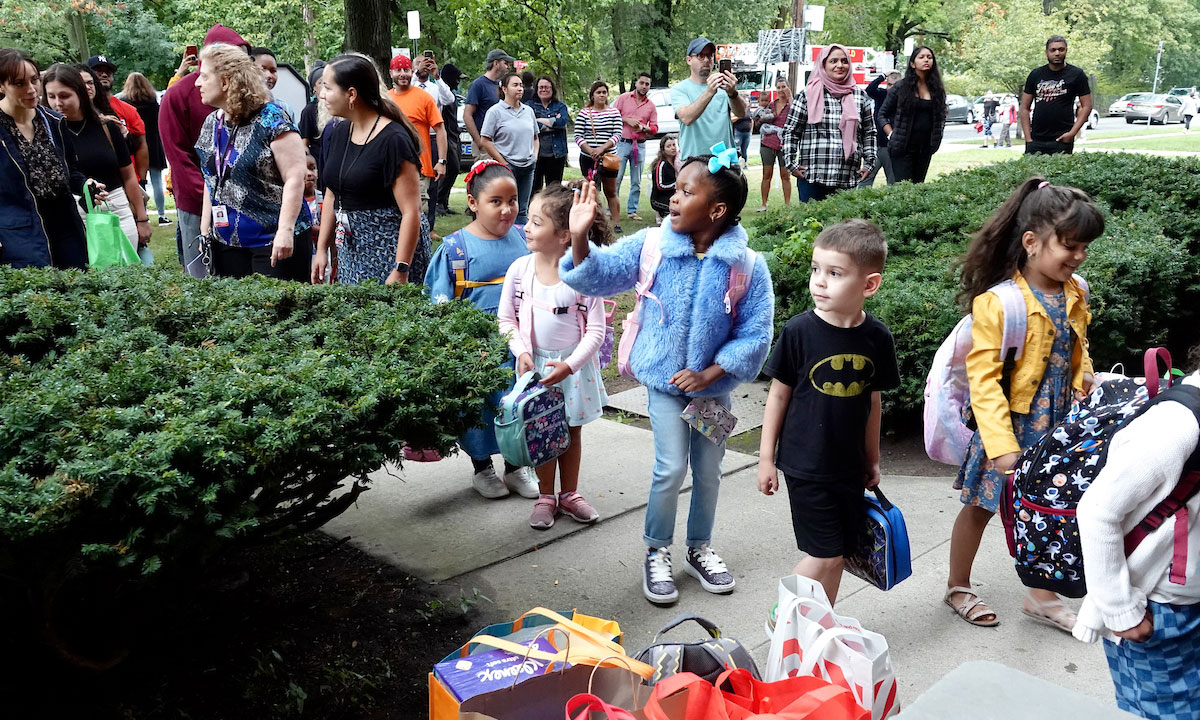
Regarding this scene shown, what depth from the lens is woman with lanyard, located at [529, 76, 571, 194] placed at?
12.5 m

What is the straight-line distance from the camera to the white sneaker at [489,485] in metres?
4.78

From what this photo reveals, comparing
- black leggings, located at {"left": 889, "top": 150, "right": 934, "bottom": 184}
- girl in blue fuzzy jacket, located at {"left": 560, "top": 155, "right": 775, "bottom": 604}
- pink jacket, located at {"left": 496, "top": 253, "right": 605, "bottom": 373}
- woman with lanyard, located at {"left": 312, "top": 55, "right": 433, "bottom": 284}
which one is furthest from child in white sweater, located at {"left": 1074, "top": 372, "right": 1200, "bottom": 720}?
black leggings, located at {"left": 889, "top": 150, "right": 934, "bottom": 184}

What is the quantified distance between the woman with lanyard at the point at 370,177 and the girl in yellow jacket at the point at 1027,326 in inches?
108

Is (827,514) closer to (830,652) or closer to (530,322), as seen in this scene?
(830,652)

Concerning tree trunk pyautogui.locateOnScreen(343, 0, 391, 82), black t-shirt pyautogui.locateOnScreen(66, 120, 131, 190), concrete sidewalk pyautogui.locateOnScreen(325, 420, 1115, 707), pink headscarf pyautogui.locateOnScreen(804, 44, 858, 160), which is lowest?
concrete sidewalk pyautogui.locateOnScreen(325, 420, 1115, 707)

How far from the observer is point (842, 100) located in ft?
28.8

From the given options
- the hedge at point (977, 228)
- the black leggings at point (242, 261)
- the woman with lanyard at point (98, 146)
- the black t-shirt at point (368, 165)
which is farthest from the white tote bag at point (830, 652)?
the woman with lanyard at point (98, 146)

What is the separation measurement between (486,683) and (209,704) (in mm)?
1251

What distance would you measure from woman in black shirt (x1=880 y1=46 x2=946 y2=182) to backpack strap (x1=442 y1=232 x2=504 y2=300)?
6.78 meters

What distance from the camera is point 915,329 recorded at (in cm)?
521

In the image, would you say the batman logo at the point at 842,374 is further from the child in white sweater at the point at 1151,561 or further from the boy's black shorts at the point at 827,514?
the child in white sweater at the point at 1151,561

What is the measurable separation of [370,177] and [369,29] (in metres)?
5.84

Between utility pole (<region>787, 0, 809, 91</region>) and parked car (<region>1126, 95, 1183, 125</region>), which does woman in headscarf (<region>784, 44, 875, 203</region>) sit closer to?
utility pole (<region>787, 0, 809, 91</region>)

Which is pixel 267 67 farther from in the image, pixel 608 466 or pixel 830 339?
pixel 830 339
